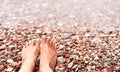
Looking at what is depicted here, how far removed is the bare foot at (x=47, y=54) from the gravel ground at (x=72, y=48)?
13 centimetres

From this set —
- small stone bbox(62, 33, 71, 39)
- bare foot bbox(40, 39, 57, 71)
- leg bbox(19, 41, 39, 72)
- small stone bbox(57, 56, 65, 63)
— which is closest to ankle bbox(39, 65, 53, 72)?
bare foot bbox(40, 39, 57, 71)

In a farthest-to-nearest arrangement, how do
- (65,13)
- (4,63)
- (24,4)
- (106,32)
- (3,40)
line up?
(24,4)
(65,13)
(106,32)
(3,40)
(4,63)

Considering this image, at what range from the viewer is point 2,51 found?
5.05 m

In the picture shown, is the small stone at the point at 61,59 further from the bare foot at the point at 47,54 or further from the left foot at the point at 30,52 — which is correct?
the left foot at the point at 30,52

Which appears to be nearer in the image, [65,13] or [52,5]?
[65,13]

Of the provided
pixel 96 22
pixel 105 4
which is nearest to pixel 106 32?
pixel 96 22

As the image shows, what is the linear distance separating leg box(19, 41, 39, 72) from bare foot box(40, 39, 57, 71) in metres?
0.12

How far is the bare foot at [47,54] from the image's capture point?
4.52 m

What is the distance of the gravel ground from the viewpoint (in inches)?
183

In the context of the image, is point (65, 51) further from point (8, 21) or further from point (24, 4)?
point (24, 4)

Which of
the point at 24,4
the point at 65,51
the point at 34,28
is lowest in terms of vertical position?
the point at 65,51

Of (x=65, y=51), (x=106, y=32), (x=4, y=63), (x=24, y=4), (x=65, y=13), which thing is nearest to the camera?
(x=4, y=63)

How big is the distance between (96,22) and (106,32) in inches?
24.8

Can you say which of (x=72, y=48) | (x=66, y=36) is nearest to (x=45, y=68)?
(x=72, y=48)
